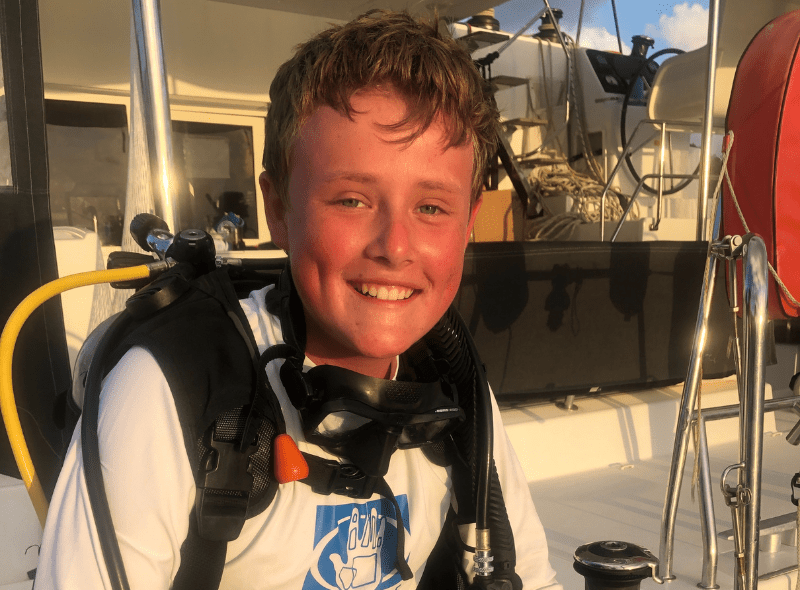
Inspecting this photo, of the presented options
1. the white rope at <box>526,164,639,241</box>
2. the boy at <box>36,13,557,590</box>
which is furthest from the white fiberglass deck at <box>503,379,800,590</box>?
the white rope at <box>526,164,639,241</box>

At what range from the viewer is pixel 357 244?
0.75 metres

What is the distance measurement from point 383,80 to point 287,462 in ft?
1.43

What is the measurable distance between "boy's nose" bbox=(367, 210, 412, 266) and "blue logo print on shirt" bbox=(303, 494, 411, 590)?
0.97 feet

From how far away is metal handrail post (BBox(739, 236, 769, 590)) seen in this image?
124 cm

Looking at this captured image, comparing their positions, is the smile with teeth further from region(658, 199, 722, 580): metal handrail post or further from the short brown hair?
region(658, 199, 722, 580): metal handrail post

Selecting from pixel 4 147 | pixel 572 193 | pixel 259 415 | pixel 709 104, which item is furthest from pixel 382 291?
pixel 572 193

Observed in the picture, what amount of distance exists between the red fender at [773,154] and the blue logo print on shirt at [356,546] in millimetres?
1352

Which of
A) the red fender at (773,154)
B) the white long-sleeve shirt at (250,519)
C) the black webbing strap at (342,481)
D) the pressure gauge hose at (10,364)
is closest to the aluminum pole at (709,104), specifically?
the red fender at (773,154)

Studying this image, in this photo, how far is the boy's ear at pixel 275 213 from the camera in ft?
2.83

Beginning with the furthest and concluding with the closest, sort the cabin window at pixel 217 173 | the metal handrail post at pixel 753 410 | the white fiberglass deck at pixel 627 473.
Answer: the cabin window at pixel 217 173, the white fiberglass deck at pixel 627 473, the metal handrail post at pixel 753 410

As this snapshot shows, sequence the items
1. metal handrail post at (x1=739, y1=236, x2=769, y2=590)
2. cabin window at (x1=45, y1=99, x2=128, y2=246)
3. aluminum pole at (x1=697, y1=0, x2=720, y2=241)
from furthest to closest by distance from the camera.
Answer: cabin window at (x1=45, y1=99, x2=128, y2=246), aluminum pole at (x1=697, y1=0, x2=720, y2=241), metal handrail post at (x1=739, y1=236, x2=769, y2=590)

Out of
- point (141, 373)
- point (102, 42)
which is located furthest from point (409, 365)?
point (102, 42)

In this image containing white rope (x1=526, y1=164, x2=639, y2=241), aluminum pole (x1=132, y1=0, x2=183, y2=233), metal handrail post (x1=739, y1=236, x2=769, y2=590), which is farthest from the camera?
white rope (x1=526, y1=164, x2=639, y2=241)

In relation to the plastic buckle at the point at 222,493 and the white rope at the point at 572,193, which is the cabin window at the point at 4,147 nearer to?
the plastic buckle at the point at 222,493
